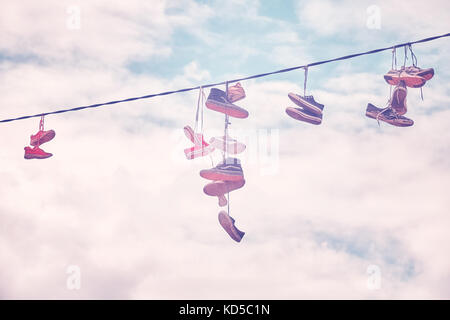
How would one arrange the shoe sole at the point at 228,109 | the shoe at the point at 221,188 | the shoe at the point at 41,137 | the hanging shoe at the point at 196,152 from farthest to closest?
the shoe at the point at 41,137 < the shoe at the point at 221,188 < the hanging shoe at the point at 196,152 < the shoe sole at the point at 228,109

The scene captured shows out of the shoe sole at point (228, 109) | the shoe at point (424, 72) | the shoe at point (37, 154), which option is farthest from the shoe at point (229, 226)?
the shoe at point (424, 72)

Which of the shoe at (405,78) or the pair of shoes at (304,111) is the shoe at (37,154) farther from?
the shoe at (405,78)

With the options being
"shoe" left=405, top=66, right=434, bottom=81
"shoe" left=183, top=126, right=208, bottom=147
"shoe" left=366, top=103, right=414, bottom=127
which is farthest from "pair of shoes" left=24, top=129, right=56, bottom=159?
"shoe" left=405, top=66, right=434, bottom=81

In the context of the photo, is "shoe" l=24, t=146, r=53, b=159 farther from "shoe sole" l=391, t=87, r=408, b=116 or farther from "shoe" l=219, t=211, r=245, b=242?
"shoe sole" l=391, t=87, r=408, b=116

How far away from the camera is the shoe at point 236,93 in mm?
7844

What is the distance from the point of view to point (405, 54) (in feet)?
22.1

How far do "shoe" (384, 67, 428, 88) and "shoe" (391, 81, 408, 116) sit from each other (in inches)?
2.6

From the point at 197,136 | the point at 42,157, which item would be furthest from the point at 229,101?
the point at 42,157

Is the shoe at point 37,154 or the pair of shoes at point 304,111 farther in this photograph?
the shoe at point 37,154

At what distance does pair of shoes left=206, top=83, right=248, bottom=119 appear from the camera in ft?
24.6

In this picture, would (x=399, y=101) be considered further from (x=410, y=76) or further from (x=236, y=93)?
(x=236, y=93)

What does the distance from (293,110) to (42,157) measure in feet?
11.7
